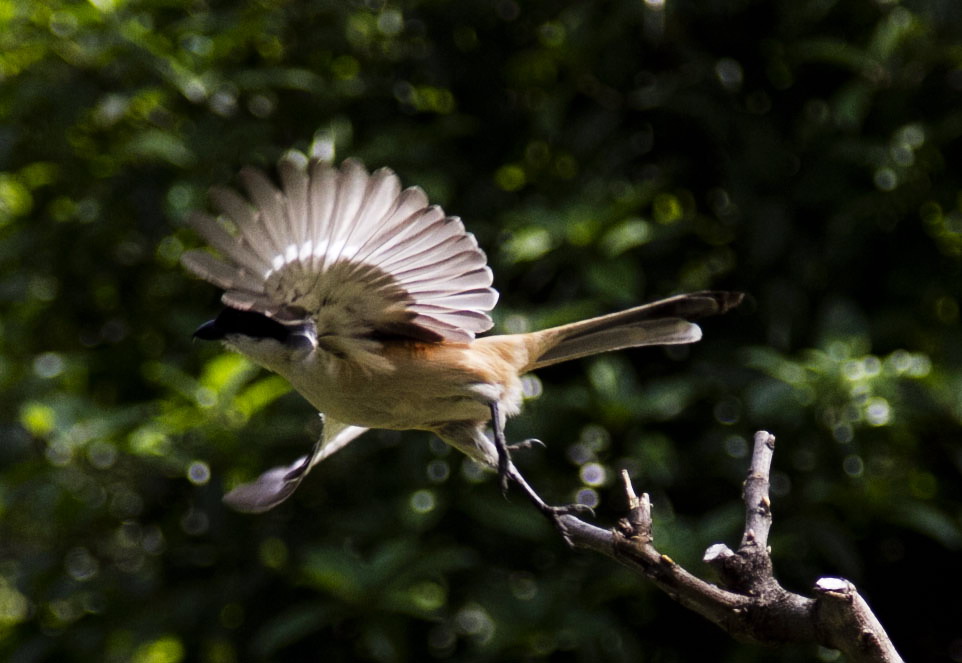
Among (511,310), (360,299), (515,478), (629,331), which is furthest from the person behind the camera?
(511,310)

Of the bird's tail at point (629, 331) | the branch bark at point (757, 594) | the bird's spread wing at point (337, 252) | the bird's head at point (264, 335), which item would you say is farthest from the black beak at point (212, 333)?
the branch bark at point (757, 594)

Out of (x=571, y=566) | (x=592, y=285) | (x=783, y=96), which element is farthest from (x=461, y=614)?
(x=783, y=96)

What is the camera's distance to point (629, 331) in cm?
349

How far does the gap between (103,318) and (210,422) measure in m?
0.99

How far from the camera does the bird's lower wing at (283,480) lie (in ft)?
11.1

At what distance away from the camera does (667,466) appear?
11.9 ft

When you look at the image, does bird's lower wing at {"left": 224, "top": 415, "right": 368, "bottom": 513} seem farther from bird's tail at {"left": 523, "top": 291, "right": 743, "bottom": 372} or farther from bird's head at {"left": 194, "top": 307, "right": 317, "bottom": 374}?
bird's tail at {"left": 523, "top": 291, "right": 743, "bottom": 372}

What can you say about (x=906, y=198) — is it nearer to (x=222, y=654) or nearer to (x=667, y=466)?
(x=667, y=466)

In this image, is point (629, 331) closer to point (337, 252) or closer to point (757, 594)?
point (337, 252)

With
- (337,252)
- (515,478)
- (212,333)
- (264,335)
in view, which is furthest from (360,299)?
(515,478)

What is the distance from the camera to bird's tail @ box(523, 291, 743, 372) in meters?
3.35

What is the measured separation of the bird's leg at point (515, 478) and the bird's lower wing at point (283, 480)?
1.37 feet

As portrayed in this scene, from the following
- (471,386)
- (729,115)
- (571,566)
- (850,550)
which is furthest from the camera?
(729,115)

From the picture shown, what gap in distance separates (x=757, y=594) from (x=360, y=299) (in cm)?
147
